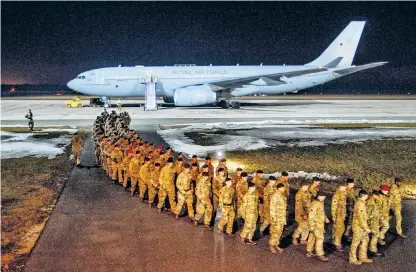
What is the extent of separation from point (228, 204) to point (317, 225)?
215 cm

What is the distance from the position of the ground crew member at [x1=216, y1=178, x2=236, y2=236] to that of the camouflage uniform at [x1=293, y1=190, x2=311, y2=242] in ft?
4.99

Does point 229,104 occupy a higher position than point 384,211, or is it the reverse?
point 229,104

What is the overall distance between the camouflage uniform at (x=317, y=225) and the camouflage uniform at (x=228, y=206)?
6.26 feet

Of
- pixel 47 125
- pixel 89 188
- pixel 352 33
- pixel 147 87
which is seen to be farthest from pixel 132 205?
pixel 352 33

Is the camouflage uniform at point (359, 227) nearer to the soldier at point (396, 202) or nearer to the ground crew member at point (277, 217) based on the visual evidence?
the ground crew member at point (277, 217)

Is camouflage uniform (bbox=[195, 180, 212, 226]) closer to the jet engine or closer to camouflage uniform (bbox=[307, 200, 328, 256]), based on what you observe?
camouflage uniform (bbox=[307, 200, 328, 256])

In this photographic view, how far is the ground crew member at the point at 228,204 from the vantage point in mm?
9742

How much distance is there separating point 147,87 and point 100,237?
110 feet

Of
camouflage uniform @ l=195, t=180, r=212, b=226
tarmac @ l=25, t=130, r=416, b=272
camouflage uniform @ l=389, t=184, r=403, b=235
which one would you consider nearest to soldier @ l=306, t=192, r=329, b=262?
tarmac @ l=25, t=130, r=416, b=272

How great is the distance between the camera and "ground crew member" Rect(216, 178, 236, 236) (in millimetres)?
9742

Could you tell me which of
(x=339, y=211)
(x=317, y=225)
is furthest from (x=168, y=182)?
(x=339, y=211)

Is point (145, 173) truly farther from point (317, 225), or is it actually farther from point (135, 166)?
point (317, 225)

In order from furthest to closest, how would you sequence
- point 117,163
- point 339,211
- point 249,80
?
point 249,80 < point 117,163 < point 339,211

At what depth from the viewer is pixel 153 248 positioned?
9.16 meters
